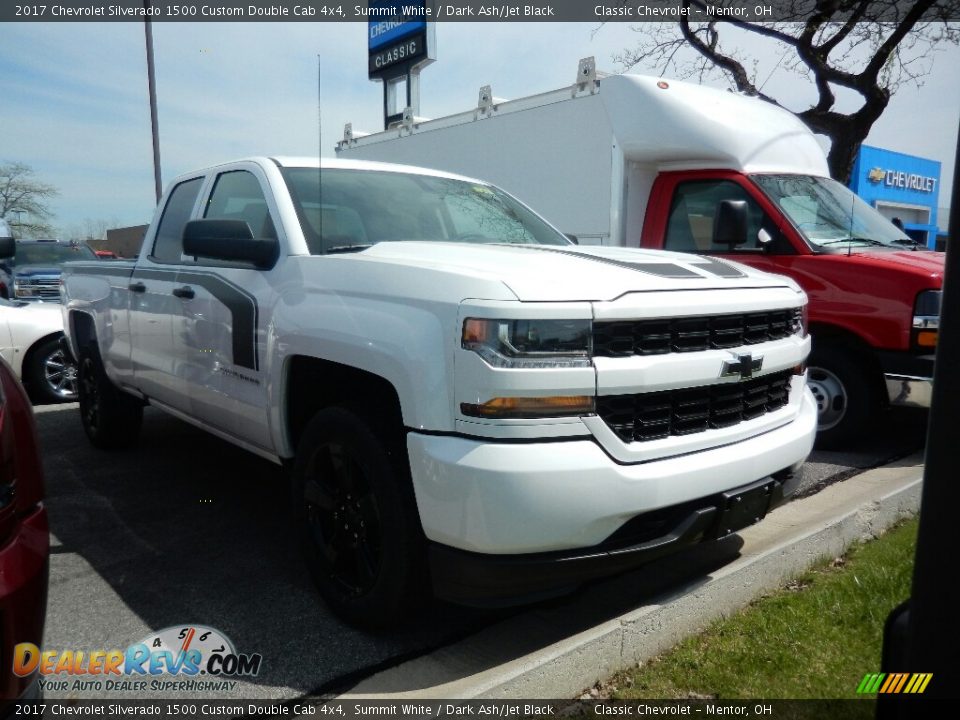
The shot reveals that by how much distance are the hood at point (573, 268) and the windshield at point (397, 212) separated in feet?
0.91

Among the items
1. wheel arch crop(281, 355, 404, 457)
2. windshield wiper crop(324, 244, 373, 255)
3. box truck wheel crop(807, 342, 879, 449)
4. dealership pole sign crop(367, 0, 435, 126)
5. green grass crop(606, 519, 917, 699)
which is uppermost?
dealership pole sign crop(367, 0, 435, 126)

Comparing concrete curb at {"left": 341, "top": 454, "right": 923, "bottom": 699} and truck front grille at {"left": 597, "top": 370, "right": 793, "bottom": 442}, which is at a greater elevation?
truck front grille at {"left": 597, "top": 370, "right": 793, "bottom": 442}

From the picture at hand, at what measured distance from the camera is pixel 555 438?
236 centimetres

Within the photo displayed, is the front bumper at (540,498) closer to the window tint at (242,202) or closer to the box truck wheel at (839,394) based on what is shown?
the window tint at (242,202)

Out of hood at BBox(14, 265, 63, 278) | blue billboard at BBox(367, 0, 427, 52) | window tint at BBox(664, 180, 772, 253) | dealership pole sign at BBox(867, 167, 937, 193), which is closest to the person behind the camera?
window tint at BBox(664, 180, 772, 253)

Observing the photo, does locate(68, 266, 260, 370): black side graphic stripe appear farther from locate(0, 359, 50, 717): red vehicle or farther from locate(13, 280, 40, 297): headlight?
locate(13, 280, 40, 297): headlight

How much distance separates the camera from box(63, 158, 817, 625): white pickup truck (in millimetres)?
2352

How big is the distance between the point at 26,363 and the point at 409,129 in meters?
5.61

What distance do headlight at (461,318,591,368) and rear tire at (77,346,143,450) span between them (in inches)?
155

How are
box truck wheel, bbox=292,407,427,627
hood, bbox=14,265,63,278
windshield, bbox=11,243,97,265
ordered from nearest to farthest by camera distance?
box truck wheel, bbox=292,407,427,627 → hood, bbox=14,265,63,278 → windshield, bbox=11,243,97,265

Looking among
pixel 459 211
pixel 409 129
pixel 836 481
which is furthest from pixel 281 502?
pixel 409 129

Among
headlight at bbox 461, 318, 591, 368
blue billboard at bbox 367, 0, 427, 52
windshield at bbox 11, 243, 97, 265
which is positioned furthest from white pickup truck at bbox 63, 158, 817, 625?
blue billboard at bbox 367, 0, 427, 52

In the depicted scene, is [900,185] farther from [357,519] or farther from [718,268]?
[357,519]

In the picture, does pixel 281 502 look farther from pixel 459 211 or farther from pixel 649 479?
pixel 649 479
